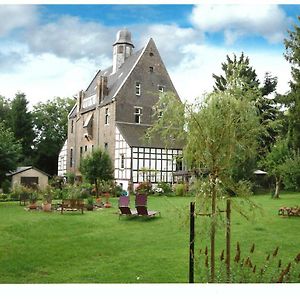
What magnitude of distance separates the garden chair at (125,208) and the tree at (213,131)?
10.2 ft

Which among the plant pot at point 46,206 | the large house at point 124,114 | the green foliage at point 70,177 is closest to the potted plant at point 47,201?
the plant pot at point 46,206

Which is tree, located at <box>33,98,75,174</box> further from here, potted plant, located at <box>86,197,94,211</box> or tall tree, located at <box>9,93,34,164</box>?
potted plant, located at <box>86,197,94,211</box>

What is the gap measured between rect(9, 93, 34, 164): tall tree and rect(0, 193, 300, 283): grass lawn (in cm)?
95

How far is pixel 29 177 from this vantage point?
554 centimetres

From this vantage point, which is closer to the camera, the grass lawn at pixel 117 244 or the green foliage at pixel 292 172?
the grass lawn at pixel 117 244

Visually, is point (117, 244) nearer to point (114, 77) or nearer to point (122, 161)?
point (122, 161)

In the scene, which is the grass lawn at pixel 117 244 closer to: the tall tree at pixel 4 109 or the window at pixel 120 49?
the tall tree at pixel 4 109

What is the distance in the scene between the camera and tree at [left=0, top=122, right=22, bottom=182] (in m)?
5.24

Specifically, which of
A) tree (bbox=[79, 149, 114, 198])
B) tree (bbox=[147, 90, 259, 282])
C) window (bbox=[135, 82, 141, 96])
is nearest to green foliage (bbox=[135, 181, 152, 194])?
tree (bbox=[79, 149, 114, 198])

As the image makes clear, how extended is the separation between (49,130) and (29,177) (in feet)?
2.17

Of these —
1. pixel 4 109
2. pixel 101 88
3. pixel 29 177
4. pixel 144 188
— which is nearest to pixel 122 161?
pixel 144 188

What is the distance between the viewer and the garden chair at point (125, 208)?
7.00 metres

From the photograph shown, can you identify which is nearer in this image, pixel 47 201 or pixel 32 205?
pixel 32 205
